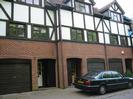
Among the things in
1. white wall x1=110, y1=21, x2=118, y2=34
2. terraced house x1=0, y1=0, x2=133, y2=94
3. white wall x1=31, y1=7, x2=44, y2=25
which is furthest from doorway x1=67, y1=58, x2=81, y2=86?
white wall x1=110, y1=21, x2=118, y2=34

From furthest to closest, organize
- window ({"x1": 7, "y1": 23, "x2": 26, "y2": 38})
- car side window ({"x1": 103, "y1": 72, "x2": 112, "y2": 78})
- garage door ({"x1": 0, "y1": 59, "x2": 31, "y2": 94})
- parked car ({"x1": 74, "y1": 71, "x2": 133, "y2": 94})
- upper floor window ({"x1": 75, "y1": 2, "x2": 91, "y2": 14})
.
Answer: upper floor window ({"x1": 75, "y1": 2, "x2": 91, "y2": 14}) < window ({"x1": 7, "y1": 23, "x2": 26, "y2": 38}) < garage door ({"x1": 0, "y1": 59, "x2": 31, "y2": 94}) < car side window ({"x1": 103, "y1": 72, "x2": 112, "y2": 78}) < parked car ({"x1": 74, "y1": 71, "x2": 133, "y2": 94})

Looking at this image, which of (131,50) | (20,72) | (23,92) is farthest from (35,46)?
(131,50)

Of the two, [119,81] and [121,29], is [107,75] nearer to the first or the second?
[119,81]

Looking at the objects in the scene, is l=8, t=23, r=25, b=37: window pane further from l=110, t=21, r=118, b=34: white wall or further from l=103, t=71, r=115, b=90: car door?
l=110, t=21, r=118, b=34: white wall

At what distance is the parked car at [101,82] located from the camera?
38.4 feet

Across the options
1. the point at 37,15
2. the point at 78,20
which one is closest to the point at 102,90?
the point at 78,20

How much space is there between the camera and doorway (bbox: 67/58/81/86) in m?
16.8

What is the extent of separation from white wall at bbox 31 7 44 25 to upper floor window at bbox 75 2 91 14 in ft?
12.7

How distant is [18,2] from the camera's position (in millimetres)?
14297

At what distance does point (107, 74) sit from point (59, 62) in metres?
4.55

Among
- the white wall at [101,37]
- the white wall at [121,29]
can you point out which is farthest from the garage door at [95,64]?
the white wall at [121,29]

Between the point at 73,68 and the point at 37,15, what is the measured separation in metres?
6.41

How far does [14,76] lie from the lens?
13.4 meters

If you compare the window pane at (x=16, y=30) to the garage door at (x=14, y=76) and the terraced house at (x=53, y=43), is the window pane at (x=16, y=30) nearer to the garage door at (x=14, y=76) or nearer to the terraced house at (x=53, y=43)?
the terraced house at (x=53, y=43)
